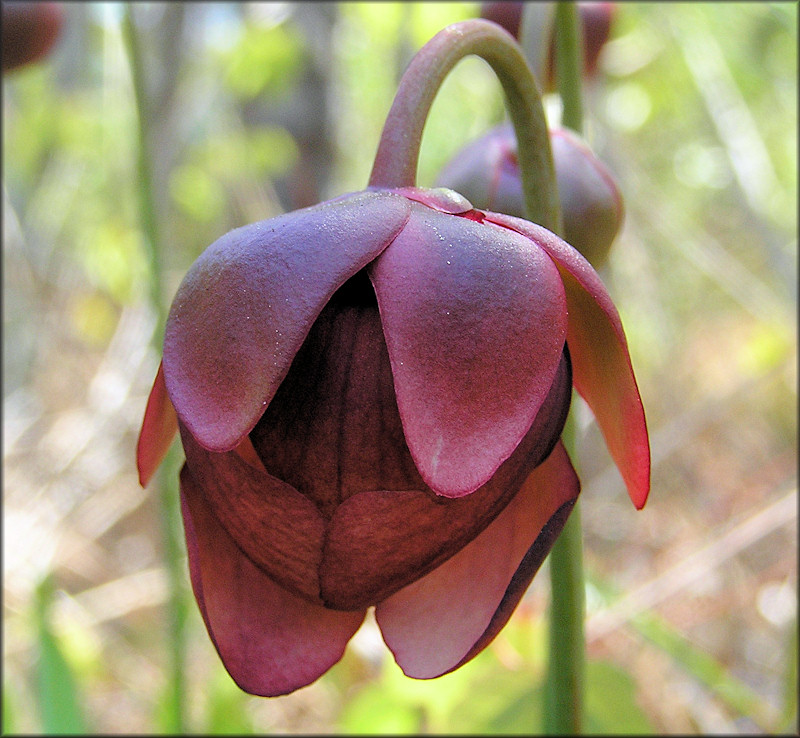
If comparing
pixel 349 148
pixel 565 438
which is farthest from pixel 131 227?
pixel 565 438

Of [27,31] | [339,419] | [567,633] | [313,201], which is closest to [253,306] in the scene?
[339,419]

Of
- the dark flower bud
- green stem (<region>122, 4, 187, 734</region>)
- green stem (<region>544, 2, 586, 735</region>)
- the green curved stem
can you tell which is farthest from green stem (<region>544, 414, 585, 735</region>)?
the dark flower bud

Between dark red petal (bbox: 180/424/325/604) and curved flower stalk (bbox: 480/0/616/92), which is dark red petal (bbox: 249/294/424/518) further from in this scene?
curved flower stalk (bbox: 480/0/616/92)

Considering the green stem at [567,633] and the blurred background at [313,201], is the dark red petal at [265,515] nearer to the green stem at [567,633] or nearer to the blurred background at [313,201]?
the green stem at [567,633]

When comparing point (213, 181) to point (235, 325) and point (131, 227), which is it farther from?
point (235, 325)

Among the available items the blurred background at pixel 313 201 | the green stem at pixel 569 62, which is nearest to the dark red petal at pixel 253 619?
the green stem at pixel 569 62

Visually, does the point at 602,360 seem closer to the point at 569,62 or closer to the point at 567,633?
the point at 567,633
